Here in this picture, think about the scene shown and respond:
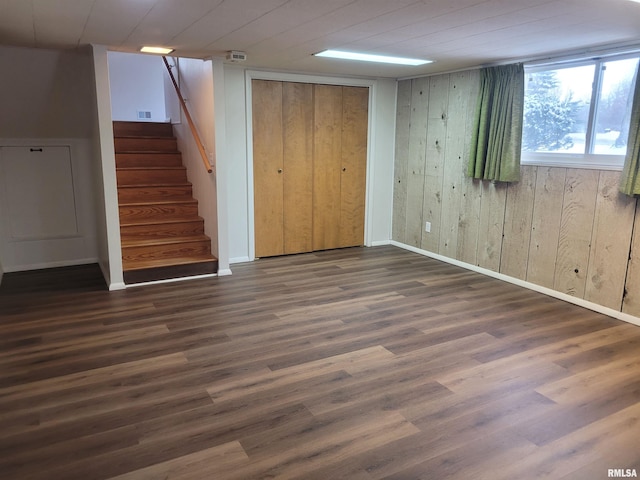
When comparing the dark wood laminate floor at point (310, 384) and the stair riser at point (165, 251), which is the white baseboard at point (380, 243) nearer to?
the dark wood laminate floor at point (310, 384)

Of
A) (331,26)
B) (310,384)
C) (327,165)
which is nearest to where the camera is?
(310,384)

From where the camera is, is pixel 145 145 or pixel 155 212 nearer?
pixel 155 212

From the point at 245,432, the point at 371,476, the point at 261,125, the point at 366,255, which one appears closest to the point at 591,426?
the point at 371,476

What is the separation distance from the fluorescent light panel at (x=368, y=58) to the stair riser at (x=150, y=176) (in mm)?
2399

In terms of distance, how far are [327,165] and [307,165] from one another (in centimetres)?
28

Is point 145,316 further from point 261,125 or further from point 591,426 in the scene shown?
point 591,426

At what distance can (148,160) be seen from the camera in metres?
5.77

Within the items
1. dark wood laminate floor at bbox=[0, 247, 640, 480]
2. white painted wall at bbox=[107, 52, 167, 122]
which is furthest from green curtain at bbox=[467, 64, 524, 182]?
white painted wall at bbox=[107, 52, 167, 122]

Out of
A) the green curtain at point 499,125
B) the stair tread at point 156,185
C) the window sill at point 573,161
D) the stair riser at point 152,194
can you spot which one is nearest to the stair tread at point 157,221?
the stair riser at point 152,194

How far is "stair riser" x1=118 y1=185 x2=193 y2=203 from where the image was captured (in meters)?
5.30

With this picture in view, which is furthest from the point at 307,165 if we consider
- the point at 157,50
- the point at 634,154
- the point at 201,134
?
the point at 634,154

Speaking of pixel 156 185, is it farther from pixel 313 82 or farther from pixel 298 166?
pixel 313 82

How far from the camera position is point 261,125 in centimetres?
538

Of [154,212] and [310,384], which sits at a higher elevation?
[154,212]
